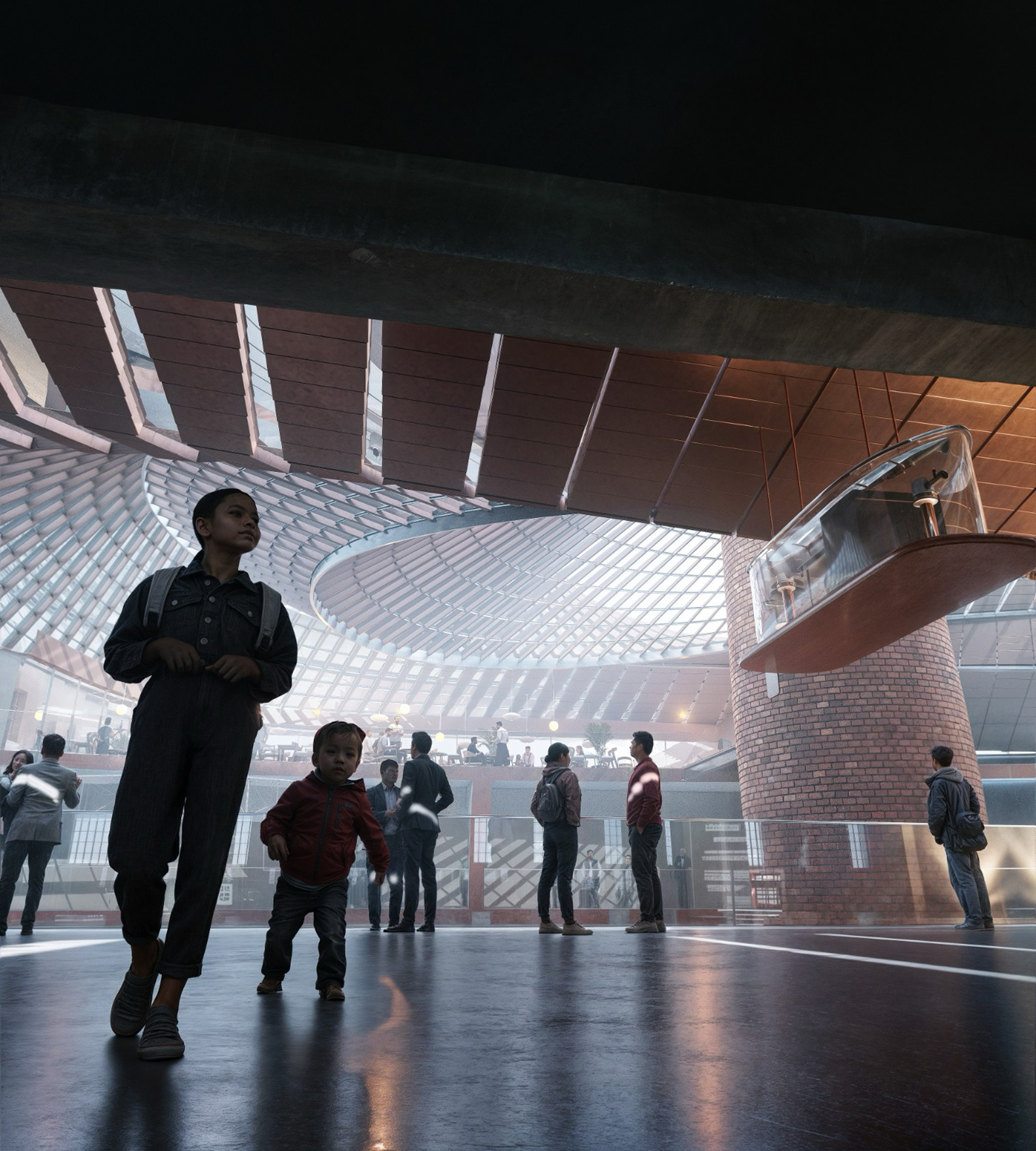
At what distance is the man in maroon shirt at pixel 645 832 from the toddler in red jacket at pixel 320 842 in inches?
193

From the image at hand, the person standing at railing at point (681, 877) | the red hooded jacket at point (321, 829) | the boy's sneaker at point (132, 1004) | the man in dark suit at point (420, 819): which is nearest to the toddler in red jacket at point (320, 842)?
the red hooded jacket at point (321, 829)

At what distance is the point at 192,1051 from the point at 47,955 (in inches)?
169

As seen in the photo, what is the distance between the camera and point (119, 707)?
107ft

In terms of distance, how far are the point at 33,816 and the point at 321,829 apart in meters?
6.31

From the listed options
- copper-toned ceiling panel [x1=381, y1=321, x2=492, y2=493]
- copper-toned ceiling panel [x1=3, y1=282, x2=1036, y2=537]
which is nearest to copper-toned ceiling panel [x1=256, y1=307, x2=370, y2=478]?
copper-toned ceiling panel [x1=3, y1=282, x2=1036, y2=537]

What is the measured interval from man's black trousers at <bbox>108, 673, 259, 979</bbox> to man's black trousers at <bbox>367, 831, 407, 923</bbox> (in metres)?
6.43

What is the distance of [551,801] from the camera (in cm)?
858

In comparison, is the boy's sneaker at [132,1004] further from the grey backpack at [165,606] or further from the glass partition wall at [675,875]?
the glass partition wall at [675,875]

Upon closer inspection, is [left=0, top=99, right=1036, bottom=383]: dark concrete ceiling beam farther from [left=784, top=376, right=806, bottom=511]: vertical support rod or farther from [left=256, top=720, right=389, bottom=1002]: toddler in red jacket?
[left=784, top=376, right=806, bottom=511]: vertical support rod

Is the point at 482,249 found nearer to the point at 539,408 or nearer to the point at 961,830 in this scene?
the point at 539,408

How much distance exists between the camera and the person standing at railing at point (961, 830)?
957cm

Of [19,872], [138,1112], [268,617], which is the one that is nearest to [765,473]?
[268,617]

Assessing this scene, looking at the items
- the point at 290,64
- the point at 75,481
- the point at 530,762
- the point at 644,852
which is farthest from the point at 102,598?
the point at 290,64

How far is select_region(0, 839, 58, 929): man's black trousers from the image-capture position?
880cm
